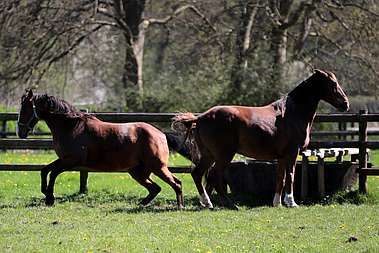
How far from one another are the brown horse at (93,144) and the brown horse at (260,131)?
55 centimetres

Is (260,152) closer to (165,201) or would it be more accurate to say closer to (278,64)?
(165,201)

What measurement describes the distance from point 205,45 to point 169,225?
19.8 m

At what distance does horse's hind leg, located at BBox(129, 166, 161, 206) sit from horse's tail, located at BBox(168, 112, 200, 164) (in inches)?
26.7

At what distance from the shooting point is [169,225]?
1038 cm

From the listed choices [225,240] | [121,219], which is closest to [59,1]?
[121,219]

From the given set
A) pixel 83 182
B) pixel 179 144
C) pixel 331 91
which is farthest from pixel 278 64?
pixel 179 144

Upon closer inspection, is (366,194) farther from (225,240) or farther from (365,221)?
(225,240)

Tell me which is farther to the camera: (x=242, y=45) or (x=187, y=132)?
(x=242, y=45)

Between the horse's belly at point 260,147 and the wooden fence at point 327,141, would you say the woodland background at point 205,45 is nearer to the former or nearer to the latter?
the wooden fence at point 327,141

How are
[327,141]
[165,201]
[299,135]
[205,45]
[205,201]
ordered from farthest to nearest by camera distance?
[205,45]
[327,141]
[165,201]
[299,135]
[205,201]

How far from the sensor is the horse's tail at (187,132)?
12.8m

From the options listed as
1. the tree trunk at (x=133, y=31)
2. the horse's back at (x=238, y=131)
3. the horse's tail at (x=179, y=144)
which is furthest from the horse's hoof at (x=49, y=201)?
the tree trunk at (x=133, y=31)

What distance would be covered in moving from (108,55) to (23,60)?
8.64 m

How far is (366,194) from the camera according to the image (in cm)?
1366
